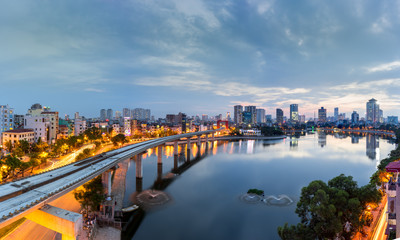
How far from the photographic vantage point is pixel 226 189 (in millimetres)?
22234

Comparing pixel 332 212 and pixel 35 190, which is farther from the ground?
pixel 35 190

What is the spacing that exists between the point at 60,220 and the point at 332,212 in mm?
11310

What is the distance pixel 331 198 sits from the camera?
10477 millimetres

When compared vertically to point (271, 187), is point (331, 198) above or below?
above

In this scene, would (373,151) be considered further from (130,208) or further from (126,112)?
(126,112)

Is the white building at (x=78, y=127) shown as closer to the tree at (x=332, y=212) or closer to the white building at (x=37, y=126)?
the white building at (x=37, y=126)

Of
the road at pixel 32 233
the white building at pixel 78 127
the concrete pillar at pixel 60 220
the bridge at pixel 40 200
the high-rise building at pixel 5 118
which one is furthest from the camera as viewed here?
the white building at pixel 78 127

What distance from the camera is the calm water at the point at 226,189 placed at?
14203 mm

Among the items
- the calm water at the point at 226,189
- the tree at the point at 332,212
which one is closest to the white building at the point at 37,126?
the calm water at the point at 226,189

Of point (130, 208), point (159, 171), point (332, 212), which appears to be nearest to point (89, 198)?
point (130, 208)

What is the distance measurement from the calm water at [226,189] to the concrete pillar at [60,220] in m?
5.20

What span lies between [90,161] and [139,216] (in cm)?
612

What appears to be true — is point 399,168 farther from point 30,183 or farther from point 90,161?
point 90,161

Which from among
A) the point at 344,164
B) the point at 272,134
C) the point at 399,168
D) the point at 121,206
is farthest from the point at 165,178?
the point at 272,134
